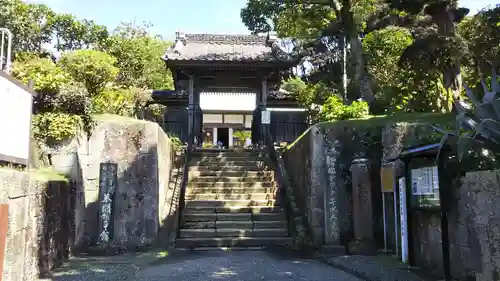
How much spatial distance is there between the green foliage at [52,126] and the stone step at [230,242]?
358 centimetres

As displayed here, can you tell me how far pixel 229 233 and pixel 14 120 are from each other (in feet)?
19.4

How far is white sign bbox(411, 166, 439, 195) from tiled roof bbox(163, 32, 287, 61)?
410 inches

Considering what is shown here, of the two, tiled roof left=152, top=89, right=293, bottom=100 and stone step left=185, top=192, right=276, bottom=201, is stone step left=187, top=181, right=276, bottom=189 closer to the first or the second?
stone step left=185, top=192, right=276, bottom=201

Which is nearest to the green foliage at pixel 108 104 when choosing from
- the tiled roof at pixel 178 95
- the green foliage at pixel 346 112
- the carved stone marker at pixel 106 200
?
the carved stone marker at pixel 106 200

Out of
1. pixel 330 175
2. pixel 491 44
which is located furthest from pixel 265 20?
pixel 330 175

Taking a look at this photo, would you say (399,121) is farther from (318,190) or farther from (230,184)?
(230,184)

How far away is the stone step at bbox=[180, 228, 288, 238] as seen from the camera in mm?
10266

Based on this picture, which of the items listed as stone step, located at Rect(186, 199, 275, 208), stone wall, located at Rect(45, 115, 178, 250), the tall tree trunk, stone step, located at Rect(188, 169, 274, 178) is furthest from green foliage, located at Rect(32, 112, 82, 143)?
the tall tree trunk

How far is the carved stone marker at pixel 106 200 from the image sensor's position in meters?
9.08

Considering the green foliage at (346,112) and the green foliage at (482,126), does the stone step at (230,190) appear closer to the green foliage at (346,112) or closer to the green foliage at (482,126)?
the green foliage at (346,112)

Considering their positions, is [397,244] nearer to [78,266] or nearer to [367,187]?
[367,187]

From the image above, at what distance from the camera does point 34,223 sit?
20.5 ft

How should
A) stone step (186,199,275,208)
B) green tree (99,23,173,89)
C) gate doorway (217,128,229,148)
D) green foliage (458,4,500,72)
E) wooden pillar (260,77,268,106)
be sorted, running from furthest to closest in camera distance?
gate doorway (217,128,229,148) → green tree (99,23,173,89) → wooden pillar (260,77,268,106) → stone step (186,199,275,208) → green foliage (458,4,500,72)

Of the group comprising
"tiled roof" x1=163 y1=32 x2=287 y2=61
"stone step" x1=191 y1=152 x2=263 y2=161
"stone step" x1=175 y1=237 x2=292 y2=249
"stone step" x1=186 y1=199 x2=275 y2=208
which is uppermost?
"tiled roof" x1=163 y1=32 x2=287 y2=61
